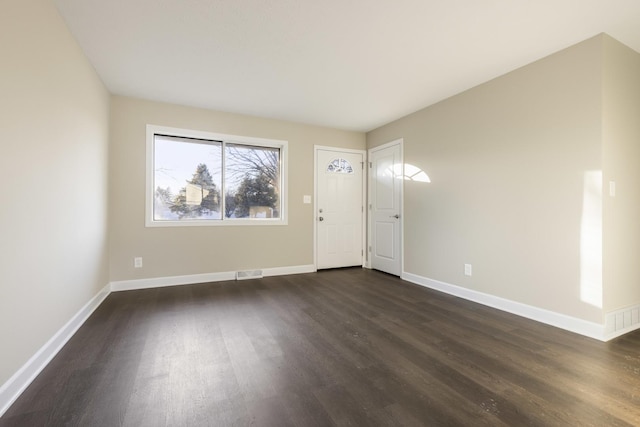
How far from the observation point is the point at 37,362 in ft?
5.88

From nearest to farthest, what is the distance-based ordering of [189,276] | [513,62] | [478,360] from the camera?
[478,360]
[513,62]
[189,276]

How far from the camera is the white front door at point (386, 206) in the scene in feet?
14.6

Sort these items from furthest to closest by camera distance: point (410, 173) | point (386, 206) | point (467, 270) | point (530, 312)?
point (386, 206), point (410, 173), point (467, 270), point (530, 312)

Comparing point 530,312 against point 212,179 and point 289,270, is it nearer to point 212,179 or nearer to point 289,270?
point 289,270

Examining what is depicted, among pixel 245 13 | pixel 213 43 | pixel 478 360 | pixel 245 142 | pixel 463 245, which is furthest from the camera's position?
pixel 245 142

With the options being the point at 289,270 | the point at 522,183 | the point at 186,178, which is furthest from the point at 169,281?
the point at 522,183

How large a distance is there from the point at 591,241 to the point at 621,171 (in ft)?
2.27

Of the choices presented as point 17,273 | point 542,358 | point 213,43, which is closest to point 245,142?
point 213,43

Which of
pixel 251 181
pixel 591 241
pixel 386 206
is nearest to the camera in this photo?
pixel 591 241

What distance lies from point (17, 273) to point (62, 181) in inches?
Result: 34.1

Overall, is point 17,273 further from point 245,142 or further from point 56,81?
point 245,142

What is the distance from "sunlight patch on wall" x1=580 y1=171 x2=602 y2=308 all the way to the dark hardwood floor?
40 centimetres

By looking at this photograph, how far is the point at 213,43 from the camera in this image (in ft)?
8.05

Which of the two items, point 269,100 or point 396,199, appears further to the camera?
point 396,199
